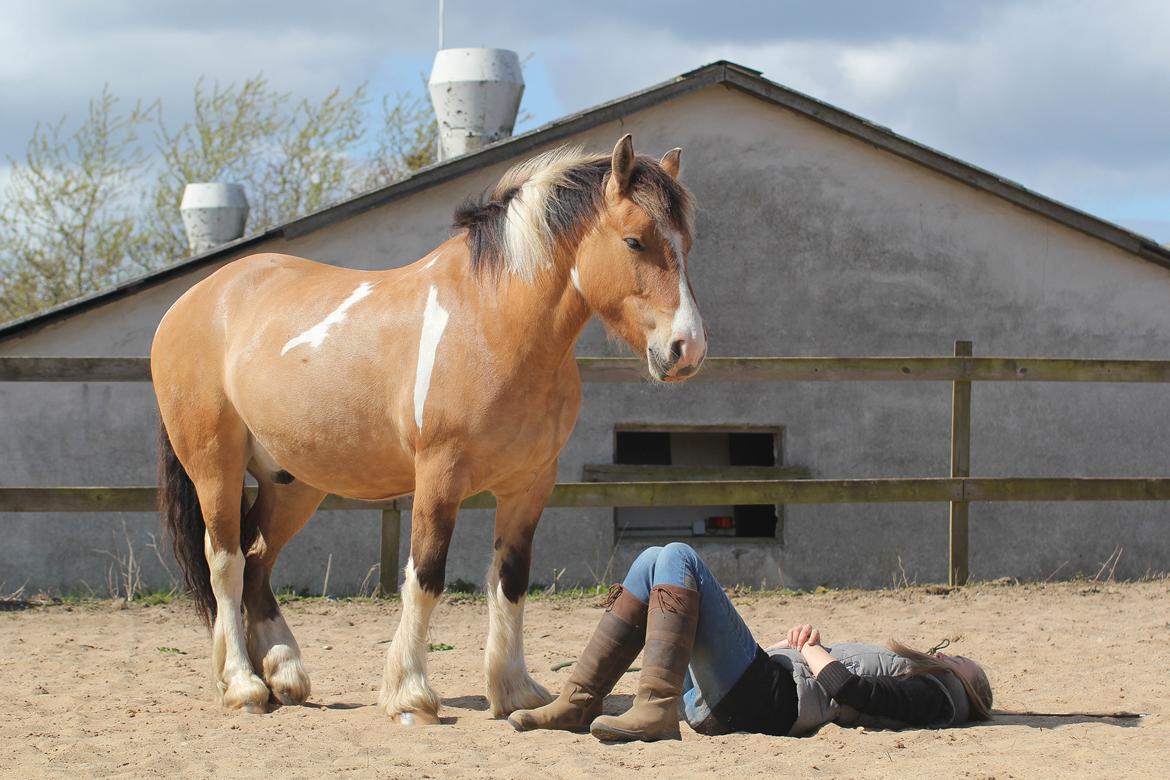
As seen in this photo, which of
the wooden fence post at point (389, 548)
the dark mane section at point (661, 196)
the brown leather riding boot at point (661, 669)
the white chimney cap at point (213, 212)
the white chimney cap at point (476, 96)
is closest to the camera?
the brown leather riding boot at point (661, 669)

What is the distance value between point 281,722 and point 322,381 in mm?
1280

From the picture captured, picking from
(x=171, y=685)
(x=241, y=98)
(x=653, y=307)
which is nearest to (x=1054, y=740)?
(x=653, y=307)

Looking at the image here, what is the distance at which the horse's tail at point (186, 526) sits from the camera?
515 centimetres

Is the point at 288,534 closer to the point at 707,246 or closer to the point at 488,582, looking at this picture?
the point at 488,582

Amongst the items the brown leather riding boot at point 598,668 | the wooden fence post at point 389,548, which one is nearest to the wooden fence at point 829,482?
the wooden fence post at point 389,548

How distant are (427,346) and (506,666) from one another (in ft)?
4.06

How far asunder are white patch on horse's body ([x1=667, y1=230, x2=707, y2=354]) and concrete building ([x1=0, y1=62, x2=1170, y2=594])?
4853 millimetres

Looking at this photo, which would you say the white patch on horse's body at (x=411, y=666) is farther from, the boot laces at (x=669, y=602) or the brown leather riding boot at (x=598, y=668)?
the boot laces at (x=669, y=602)

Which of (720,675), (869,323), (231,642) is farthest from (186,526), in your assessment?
(869,323)

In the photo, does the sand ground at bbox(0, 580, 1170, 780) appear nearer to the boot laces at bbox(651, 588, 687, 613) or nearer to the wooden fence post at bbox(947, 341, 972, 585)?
the wooden fence post at bbox(947, 341, 972, 585)

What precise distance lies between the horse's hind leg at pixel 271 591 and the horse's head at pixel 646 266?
1817 millimetres

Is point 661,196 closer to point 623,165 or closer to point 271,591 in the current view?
point 623,165

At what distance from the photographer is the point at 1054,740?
3.78 meters

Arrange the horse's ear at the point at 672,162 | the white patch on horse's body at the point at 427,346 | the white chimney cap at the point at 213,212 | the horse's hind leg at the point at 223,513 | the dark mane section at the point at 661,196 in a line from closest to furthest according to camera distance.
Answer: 1. the dark mane section at the point at 661,196
2. the white patch on horse's body at the point at 427,346
3. the horse's ear at the point at 672,162
4. the horse's hind leg at the point at 223,513
5. the white chimney cap at the point at 213,212
